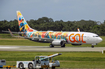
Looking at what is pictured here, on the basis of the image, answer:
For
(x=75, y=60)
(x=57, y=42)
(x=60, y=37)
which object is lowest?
(x=75, y=60)

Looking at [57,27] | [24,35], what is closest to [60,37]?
[24,35]

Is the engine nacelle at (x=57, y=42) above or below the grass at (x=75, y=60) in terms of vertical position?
above

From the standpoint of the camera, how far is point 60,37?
6812cm

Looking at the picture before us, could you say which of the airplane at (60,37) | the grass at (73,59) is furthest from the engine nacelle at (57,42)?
the grass at (73,59)

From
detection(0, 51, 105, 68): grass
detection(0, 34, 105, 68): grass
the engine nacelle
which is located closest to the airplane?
the engine nacelle

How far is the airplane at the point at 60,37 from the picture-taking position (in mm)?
63219

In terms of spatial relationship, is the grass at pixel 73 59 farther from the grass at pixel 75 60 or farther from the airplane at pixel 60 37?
the airplane at pixel 60 37

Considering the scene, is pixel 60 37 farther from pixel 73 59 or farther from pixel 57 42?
pixel 73 59

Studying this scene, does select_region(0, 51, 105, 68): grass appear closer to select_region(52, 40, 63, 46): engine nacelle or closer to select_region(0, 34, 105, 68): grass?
select_region(0, 34, 105, 68): grass

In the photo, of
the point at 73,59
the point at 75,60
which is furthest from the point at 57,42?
the point at 75,60

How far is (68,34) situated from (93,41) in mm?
7065

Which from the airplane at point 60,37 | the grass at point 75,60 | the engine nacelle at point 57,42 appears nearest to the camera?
the grass at point 75,60

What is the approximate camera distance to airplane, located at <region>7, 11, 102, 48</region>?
207 ft

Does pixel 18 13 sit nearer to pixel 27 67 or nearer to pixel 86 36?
pixel 86 36
